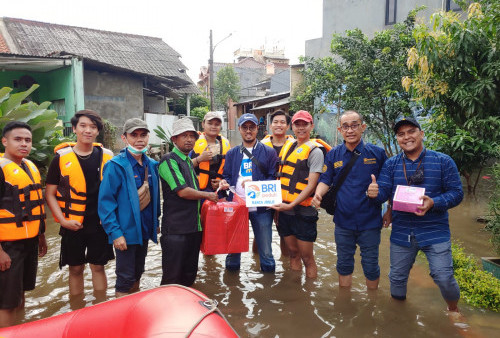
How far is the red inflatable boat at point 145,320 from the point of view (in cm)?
186

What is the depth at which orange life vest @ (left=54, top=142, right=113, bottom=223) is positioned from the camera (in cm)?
351

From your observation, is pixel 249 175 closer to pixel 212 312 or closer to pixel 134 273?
pixel 134 273

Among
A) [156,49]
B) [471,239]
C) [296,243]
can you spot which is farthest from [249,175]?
[156,49]

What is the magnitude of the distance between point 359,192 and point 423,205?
27.9 inches

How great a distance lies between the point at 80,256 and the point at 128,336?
2011mm

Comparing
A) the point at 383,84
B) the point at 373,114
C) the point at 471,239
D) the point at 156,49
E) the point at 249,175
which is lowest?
the point at 471,239

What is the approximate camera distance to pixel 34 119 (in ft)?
26.1

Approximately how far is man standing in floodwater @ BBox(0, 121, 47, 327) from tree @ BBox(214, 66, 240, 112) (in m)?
32.9

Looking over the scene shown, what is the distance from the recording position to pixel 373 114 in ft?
32.6

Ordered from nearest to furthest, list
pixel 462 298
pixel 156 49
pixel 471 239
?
1. pixel 462 298
2. pixel 471 239
3. pixel 156 49

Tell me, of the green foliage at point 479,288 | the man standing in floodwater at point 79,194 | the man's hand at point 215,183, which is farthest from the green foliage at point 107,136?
the green foliage at point 479,288

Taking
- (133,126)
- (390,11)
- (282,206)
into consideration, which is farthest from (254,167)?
(390,11)

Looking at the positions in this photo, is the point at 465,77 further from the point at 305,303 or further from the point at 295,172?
the point at 305,303

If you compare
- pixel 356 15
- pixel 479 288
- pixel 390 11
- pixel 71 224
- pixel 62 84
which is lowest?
pixel 479 288
